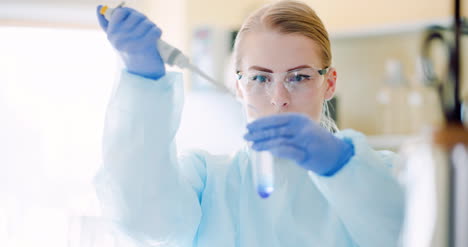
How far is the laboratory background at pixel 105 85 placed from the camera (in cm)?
252

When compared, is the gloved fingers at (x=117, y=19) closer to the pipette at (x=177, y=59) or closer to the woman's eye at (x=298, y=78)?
the pipette at (x=177, y=59)

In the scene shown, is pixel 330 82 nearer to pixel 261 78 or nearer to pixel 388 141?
pixel 261 78

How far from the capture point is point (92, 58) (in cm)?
287

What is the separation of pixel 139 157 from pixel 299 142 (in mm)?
269

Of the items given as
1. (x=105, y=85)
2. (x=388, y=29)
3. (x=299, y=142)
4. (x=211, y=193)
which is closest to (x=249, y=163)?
(x=211, y=193)

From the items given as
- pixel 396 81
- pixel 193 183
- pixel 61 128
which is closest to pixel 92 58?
pixel 61 128

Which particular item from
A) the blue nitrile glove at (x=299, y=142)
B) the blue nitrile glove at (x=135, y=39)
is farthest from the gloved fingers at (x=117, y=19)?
the blue nitrile glove at (x=299, y=142)

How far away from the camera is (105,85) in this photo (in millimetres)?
2863

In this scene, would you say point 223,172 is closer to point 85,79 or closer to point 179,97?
point 179,97

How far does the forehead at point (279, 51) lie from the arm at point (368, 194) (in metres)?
0.24

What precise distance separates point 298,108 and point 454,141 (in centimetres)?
54

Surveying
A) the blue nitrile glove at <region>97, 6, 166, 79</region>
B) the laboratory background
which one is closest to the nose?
the blue nitrile glove at <region>97, 6, 166, 79</region>

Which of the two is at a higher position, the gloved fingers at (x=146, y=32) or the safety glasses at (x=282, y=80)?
the gloved fingers at (x=146, y=32)

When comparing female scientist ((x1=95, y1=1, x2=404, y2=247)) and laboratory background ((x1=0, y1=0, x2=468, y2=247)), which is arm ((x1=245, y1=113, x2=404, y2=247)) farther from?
laboratory background ((x1=0, y1=0, x2=468, y2=247))
